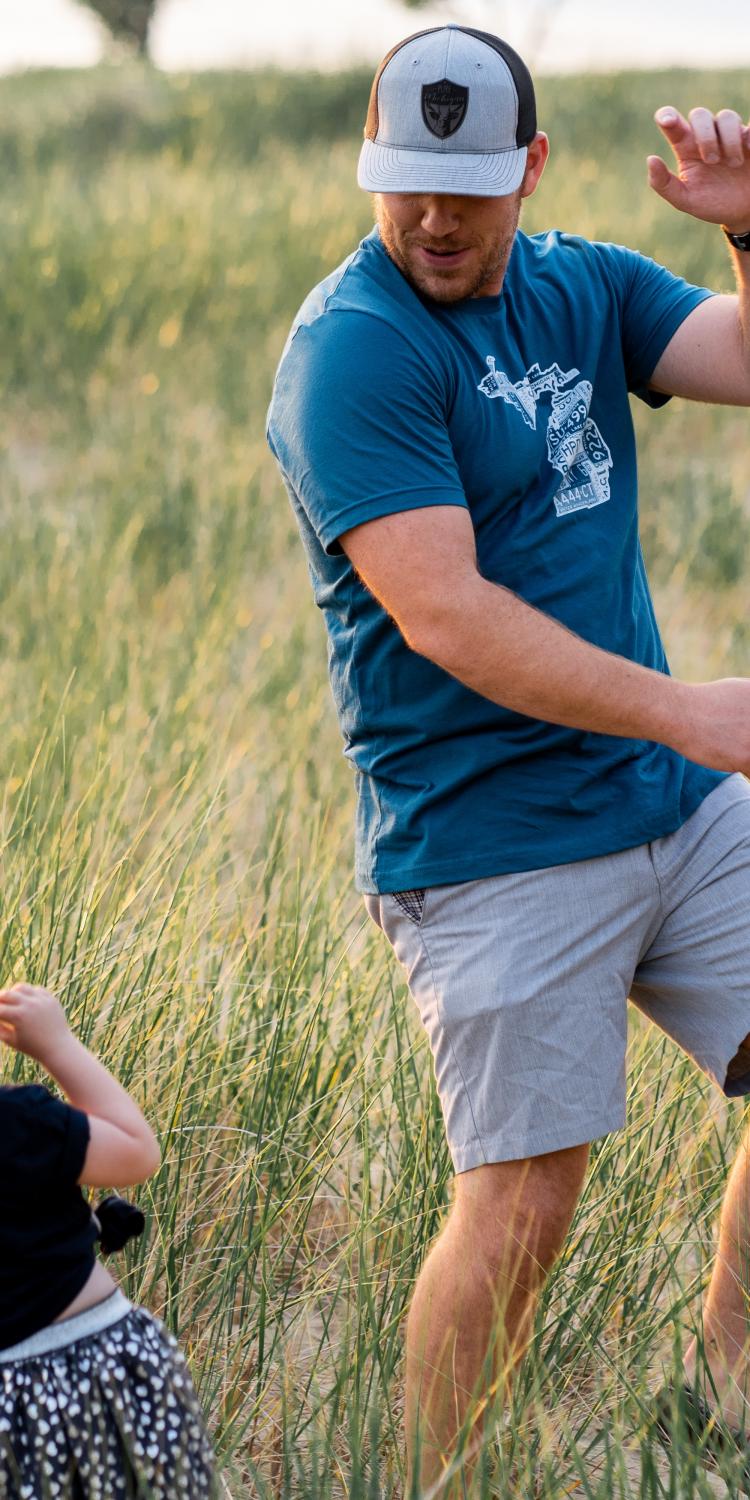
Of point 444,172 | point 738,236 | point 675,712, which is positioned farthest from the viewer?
point 738,236

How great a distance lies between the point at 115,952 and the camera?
8.63ft

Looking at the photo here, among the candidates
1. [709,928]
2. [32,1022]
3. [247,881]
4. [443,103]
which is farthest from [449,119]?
[247,881]

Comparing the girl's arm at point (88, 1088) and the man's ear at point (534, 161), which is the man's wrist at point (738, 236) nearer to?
the man's ear at point (534, 161)

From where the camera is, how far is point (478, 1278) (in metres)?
2.03

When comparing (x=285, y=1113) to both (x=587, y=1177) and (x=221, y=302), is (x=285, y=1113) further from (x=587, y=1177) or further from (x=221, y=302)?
→ (x=221, y=302)

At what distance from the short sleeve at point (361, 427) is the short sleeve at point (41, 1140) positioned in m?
0.76

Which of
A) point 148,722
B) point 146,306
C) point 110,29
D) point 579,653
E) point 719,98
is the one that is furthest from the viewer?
point 110,29

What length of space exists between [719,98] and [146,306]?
12959 millimetres

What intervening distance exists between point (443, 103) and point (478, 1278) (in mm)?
1458

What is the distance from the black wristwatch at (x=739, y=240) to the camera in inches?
87.0

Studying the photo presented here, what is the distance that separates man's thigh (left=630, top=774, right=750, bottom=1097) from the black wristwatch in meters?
0.74

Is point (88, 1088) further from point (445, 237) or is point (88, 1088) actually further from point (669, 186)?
point (669, 186)

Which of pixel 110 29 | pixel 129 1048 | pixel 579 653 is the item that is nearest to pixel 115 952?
pixel 129 1048

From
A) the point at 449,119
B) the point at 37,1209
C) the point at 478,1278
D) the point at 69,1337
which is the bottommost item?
the point at 478,1278
